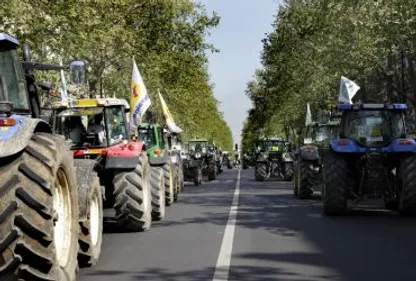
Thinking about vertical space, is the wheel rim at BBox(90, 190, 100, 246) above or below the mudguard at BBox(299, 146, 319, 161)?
below

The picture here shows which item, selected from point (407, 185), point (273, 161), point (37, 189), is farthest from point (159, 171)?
point (273, 161)

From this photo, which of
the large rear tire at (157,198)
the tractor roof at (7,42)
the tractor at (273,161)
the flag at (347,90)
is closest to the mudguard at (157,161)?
the large rear tire at (157,198)

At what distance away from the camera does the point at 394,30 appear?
25.0 meters

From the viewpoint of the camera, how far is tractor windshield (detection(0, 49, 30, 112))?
6.88 metres

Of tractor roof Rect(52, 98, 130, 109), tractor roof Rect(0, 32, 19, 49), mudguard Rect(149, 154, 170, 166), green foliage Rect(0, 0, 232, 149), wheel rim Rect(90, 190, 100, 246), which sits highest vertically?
green foliage Rect(0, 0, 232, 149)

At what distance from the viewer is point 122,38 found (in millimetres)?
22672

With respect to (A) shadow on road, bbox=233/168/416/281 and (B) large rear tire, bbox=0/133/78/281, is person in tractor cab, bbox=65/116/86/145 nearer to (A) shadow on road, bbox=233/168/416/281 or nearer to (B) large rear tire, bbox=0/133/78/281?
(A) shadow on road, bbox=233/168/416/281

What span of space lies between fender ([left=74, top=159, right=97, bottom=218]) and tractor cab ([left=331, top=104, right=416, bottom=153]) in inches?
285

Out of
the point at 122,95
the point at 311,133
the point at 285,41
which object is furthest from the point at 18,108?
the point at 285,41

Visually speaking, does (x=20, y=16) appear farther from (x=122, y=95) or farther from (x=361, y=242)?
(x=122, y=95)

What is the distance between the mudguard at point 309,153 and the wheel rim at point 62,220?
13.4 metres

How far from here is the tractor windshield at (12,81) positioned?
6.88 meters

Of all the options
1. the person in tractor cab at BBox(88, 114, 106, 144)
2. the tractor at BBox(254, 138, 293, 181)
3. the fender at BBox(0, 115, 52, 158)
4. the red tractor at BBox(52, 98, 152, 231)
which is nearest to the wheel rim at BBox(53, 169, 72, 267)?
the fender at BBox(0, 115, 52, 158)

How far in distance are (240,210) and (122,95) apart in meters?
21.5
